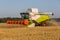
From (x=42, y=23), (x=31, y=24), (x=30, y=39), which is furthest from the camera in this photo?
(x=42, y=23)

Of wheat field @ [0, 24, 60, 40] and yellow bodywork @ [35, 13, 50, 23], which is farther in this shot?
yellow bodywork @ [35, 13, 50, 23]

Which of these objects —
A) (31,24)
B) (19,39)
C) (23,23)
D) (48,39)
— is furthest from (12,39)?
(23,23)

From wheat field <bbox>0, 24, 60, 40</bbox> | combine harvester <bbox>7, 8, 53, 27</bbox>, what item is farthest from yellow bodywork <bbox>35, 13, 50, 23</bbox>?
wheat field <bbox>0, 24, 60, 40</bbox>

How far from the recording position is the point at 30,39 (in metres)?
10.8

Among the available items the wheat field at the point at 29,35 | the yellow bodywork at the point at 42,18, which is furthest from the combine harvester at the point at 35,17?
the wheat field at the point at 29,35

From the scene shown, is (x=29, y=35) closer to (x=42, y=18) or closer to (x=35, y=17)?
(x=35, y=17)

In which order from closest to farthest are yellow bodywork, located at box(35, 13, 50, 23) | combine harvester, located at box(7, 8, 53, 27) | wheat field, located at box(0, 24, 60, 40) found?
wheat field, located at box(0, 24, 60, 40)
combine harvester, located at box(7, 8, 53, 27)
yellow bodywork, located at box(35, 13, 50, 23)

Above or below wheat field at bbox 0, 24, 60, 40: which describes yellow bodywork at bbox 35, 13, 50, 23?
below

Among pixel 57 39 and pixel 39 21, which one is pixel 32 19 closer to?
pixel 39 21

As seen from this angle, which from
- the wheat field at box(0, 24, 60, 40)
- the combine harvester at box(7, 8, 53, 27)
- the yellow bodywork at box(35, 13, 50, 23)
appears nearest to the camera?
the wheat field at box(0, 24, 60, 40)

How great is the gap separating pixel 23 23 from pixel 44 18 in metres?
3.05

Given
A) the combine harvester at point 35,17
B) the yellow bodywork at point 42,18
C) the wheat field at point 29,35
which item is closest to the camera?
the wheat field at point 29,35

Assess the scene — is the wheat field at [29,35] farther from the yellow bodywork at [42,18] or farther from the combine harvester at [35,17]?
the yellow bodywork at [42,18]

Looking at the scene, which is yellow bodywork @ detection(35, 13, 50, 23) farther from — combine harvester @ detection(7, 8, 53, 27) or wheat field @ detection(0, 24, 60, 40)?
wheat field @ detection(0, 24, 60, 40)
